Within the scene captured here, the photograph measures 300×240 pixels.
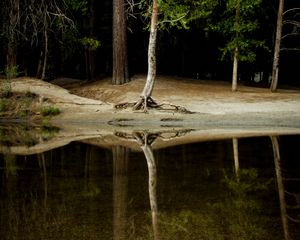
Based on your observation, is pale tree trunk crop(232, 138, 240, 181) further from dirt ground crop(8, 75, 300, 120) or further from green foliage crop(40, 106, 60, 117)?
green foliage crop(40, 106, 60, 117)

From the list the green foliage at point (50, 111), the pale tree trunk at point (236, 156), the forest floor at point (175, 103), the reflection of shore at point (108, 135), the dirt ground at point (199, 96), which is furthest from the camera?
the dirt ground at point (199, 96)

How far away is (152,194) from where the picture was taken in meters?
7.99

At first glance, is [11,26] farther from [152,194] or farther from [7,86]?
[152,194]

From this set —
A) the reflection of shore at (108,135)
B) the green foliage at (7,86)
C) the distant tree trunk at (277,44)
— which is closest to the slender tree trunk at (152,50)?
the reflection of shore at (108,135)

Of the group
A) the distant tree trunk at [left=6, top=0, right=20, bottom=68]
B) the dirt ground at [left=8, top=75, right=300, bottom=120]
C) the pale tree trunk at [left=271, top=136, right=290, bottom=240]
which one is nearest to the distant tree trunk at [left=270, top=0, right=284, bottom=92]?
the dirt ground at [left=8, top=75, right=300, bottom=120]

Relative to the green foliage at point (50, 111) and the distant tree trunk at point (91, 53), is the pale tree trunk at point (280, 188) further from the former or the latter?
the distant tree trunk at point (91, 53)

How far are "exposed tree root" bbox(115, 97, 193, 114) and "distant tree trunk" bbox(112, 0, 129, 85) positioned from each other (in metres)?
4.77

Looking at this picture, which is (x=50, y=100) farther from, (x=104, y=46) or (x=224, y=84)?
(x=104, y=46)

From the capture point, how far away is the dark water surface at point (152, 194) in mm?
6020

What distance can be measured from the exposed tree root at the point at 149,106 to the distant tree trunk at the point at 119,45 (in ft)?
15.6

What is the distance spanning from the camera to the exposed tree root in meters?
22.3

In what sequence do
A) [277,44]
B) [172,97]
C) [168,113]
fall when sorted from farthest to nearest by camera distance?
[277,44]
[172,97]
[168,113]

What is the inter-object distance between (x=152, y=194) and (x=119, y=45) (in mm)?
19745

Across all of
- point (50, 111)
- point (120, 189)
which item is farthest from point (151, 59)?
point (120, 189)
